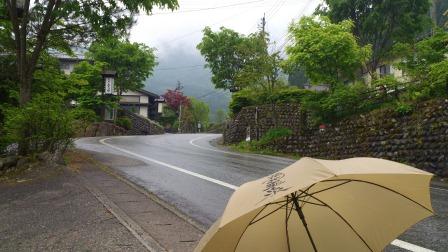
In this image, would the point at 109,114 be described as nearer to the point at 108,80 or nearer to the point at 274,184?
the point at 108,80

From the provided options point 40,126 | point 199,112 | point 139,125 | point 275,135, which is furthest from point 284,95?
point 199,112

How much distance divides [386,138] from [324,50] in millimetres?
6598

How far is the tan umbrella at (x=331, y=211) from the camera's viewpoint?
296 centimetres

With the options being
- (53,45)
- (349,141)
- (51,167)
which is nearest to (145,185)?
(51,167)

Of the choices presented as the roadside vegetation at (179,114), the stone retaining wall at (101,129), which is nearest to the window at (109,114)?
the stone retaining wall at (101,129)

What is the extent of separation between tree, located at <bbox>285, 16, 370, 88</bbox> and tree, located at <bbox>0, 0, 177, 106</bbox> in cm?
1091

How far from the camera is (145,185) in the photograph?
11008mm

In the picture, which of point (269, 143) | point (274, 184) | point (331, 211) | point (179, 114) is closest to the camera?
point (274, 184)

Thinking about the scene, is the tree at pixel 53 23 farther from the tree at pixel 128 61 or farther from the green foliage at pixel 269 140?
the tree at pixel 128 61

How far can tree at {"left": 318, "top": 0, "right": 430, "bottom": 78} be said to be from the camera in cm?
2742

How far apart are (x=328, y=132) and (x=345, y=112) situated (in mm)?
1254

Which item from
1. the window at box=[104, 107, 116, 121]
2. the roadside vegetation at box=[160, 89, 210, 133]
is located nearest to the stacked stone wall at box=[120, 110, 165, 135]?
the window at box=[104, 107, 116, 121]

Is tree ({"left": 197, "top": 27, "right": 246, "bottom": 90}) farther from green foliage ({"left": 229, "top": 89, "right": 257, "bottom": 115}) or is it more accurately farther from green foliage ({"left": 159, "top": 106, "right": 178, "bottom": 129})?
green foliage ({"left": 159, "top": 106, "right": 178, "bottom": 129})

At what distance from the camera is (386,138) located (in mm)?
17406
